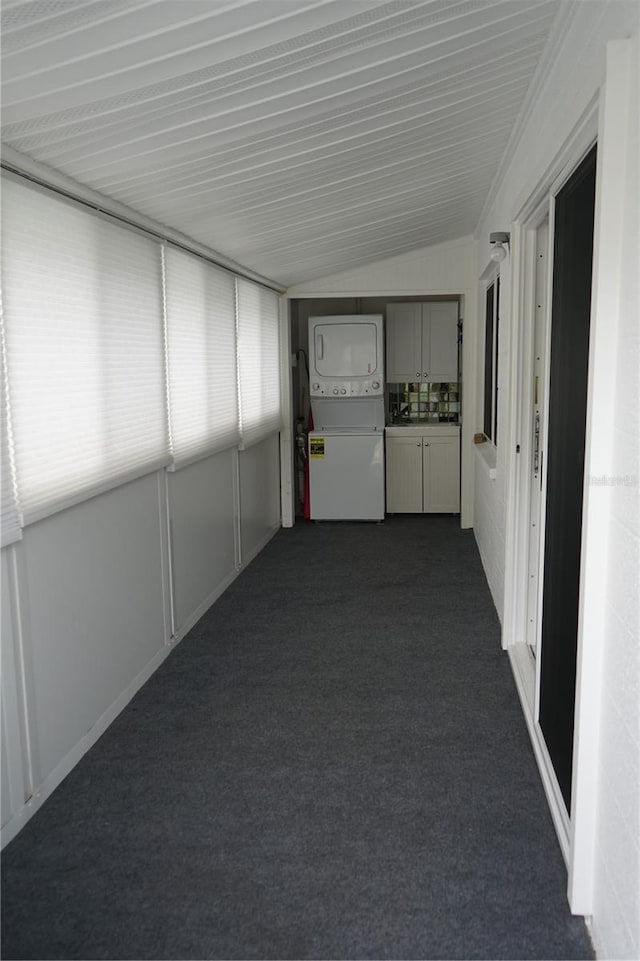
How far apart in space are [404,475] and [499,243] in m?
3.71

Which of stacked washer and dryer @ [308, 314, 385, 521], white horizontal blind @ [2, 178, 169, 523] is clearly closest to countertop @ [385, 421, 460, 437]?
stacked washer and dryer @ [308, 314, 385, 521]

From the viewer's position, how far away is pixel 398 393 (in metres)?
8.46

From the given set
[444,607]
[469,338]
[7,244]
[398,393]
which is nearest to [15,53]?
[7,244]

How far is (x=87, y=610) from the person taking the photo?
10.7 ft

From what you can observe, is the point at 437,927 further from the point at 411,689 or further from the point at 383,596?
the point at 383,596

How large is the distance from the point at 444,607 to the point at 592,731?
2.96 meters

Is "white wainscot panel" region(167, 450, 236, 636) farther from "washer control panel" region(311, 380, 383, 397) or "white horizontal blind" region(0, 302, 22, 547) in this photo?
"washer control panel" region(311, 380, 383, 397)

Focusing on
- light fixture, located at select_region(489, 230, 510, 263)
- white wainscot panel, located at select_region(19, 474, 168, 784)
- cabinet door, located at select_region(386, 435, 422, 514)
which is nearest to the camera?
white wainscot panel, located at select_region(19, 474, 168, 784)

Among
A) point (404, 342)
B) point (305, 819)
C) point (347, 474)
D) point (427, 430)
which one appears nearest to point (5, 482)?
point (305, 819)

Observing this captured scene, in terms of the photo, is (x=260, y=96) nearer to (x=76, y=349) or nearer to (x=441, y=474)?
(x=76, y=349)

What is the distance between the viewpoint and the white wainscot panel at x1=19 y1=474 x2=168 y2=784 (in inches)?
112

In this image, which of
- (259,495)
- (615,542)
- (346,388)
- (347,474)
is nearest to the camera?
(615,542)

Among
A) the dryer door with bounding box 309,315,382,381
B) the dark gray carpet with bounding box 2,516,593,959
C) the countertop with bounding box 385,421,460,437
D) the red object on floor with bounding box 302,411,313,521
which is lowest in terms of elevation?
the dark gray carpet with bounding box 2,516,593,959

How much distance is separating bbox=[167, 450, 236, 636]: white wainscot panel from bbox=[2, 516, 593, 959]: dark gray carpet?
1.17 feet
